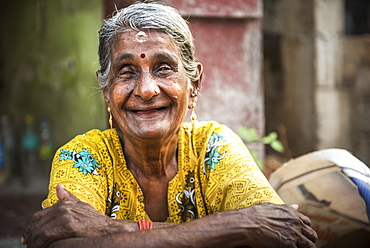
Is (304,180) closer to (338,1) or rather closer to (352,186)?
(352,186)

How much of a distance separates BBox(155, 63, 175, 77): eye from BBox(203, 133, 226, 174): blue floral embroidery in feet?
1.64

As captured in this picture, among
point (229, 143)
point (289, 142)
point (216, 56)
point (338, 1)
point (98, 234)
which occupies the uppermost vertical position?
point (338, 1)

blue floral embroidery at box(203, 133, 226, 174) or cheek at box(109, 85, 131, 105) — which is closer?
cheek at box(109, 85, 131, 105)

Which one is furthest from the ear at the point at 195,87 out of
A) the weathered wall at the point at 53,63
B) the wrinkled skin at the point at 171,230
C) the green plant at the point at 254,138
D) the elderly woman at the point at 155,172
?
the weathered wall at the point at 53,63

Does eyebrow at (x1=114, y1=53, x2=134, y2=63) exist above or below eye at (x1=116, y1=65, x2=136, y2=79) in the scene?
above

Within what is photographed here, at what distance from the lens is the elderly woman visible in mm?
1941

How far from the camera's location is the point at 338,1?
4.90 metres

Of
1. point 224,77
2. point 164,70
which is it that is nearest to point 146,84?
point 164,70

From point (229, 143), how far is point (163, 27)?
2.39ft

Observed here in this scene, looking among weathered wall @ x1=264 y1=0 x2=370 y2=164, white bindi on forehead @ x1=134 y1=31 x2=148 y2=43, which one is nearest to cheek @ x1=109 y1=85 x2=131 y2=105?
white bindi on forehead @ x1=134 y1=31 x2=148 y2=43

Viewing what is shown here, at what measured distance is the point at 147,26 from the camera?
7.43 ft

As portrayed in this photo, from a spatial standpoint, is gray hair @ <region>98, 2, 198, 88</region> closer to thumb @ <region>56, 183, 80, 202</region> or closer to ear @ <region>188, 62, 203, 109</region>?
ear @ <region>188, 62, 203, 109</region>

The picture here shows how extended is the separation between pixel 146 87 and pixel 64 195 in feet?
2.04

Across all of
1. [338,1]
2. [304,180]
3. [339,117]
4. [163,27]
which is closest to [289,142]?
[339,117]
